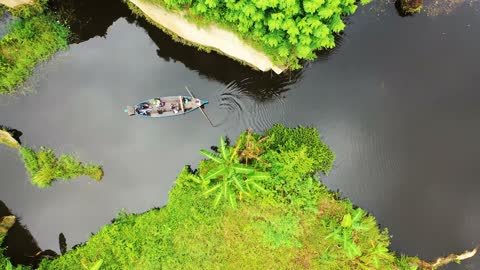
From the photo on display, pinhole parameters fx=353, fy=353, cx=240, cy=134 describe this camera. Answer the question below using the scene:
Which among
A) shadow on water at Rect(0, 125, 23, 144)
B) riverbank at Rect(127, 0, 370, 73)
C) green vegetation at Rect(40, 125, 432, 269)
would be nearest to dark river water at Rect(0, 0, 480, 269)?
shadow on water at Rect(0, 125, 23, 144)

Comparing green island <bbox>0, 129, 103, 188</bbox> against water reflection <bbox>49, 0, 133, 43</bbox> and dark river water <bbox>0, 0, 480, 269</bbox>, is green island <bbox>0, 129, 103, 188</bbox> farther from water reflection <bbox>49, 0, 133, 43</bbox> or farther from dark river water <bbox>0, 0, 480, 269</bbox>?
water reflection <bbox>49, 0, 133, 43</bbox>

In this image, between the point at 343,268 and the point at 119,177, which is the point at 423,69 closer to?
the point at 343,268

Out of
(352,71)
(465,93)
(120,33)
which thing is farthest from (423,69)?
(120,33)

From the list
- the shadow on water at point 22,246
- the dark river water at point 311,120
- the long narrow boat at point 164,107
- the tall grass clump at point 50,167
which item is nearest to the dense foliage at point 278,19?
the dark river water at point 311,120

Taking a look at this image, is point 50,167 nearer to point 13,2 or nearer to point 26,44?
point 26,44

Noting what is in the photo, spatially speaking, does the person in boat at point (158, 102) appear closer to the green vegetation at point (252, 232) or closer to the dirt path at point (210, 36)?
the dirt path at point (210, 36)
